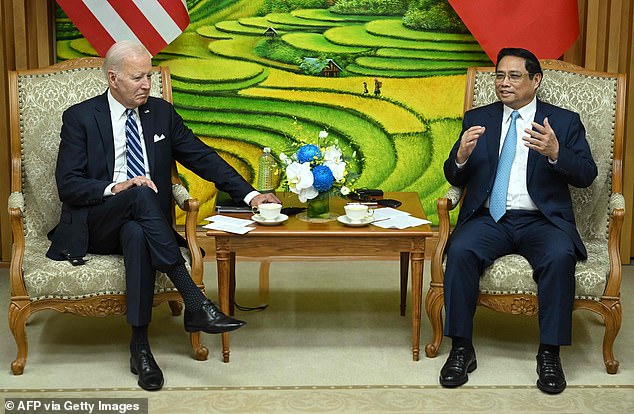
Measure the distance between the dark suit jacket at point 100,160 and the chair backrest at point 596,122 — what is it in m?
1.53

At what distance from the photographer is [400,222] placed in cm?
421

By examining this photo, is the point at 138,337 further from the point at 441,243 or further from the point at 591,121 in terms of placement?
the point at 591,121

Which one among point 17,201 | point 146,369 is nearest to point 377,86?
point 17,201

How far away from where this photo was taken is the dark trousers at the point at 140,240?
396 cm

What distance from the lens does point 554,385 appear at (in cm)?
388

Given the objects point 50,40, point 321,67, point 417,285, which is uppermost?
point 50,40

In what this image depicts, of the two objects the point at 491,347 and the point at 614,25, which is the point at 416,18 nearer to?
the point at 614,25

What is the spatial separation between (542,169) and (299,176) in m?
1.07

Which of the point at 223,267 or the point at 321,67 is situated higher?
the point at 321,67

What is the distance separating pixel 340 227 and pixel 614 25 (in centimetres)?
235

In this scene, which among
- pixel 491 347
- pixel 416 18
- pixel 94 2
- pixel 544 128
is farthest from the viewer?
pixel 416 18

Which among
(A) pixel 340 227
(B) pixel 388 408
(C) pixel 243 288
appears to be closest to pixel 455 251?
(A) pixel 340 227

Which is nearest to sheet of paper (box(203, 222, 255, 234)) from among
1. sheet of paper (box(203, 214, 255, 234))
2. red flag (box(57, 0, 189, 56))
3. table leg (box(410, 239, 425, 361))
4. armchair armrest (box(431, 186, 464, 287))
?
sheet of paper (box(203, 214, 255, 234))

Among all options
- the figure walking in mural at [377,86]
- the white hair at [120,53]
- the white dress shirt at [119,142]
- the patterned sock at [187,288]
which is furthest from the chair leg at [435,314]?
the figure walking in mural at [377,86]
